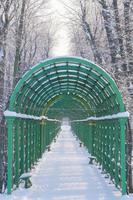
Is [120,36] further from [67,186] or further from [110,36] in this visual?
[67,186]

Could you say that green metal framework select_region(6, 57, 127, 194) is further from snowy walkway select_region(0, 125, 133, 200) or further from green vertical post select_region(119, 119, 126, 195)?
snowy walkway select_region(0, 125, 133, 200)

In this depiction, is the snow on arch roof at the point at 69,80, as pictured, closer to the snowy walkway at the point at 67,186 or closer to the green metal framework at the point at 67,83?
the green metal framework at the point at 67,83

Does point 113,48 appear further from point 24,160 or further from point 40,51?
point 40,51

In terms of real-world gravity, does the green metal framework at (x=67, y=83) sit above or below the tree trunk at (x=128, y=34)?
below

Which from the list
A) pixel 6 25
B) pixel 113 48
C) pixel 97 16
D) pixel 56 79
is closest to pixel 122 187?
pixel 56 79

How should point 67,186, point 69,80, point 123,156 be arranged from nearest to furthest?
point 123,156
point 67,186
point 69,80

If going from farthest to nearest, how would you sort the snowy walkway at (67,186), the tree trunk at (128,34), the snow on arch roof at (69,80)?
the tree trunk at (128,34)
the snow on arch roof at (69,80)
the snowy walkway at (67,186)

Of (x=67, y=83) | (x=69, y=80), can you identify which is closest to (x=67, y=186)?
(x=69, y=80)

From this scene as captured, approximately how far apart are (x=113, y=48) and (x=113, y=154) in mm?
4377

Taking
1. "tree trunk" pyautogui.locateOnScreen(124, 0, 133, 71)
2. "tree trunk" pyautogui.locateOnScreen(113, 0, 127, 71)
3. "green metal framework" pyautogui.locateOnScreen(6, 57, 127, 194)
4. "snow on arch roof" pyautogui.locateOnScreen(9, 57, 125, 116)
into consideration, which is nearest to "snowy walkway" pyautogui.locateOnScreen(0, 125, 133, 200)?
"green metal framework" pyautogui.locateOnScreen(6, 57, 127, 194)

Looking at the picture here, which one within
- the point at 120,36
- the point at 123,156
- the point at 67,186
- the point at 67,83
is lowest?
the point at 67,186

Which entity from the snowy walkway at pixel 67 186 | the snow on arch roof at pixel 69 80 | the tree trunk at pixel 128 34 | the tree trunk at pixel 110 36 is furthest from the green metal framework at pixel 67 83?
the tree trunk at pixel 128 34

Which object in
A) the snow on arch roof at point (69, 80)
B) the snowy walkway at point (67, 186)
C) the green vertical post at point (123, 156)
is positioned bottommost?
the snowy walkway at point (67, 186)

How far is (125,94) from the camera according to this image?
15.0 meters
